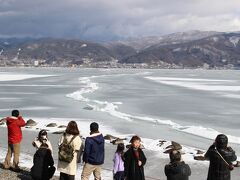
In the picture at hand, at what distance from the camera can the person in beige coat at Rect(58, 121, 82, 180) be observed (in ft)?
23.9

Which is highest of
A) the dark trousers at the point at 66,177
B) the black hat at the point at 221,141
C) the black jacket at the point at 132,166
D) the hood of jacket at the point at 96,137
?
the black hat at the point at 221,141

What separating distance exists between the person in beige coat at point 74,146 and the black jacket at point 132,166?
107 centimetres

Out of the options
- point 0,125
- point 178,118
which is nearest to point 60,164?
point 0,125

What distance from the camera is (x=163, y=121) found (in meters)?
26.8

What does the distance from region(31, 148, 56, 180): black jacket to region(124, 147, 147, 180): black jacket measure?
1936mm

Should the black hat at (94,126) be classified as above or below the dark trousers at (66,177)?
above

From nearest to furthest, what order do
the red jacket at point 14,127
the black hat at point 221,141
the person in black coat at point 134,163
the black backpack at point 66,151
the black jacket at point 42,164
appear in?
the black hat at point 221,141
the person in black coat at point 134,163
the black backpack at point 66,151
the black jacket at point 42,164
the red jacket at point 14,127

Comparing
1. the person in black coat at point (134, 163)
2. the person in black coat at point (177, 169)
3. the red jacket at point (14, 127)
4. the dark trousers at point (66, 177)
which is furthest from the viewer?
the red jacket at point (14, 127)

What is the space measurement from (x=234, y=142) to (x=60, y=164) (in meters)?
13.9

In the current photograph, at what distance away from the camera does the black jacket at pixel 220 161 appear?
20.5 feet

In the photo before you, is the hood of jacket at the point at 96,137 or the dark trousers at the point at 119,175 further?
the dark trousers at the point at 119,175

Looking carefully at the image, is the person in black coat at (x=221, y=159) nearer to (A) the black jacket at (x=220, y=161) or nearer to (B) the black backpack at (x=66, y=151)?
(A) the black jacket at (x=220, y=161)

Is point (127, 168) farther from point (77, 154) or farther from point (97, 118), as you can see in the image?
point (97, 118)

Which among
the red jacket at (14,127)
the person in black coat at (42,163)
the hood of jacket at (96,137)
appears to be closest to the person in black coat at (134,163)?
the hood of jacket at (96,137)
